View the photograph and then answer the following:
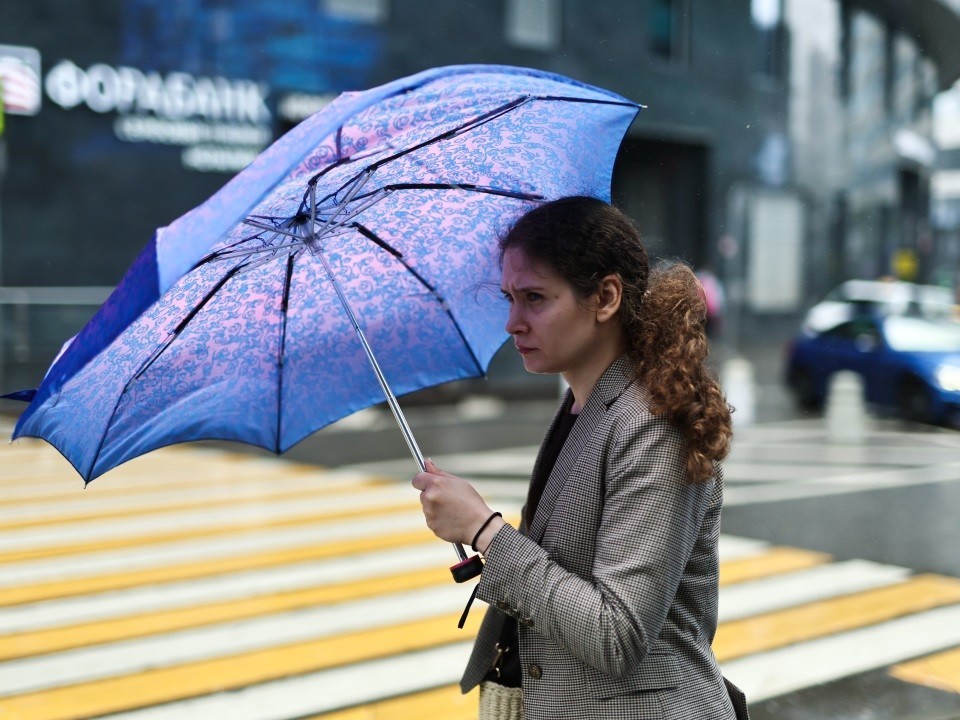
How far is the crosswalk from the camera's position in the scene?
468 centimetres

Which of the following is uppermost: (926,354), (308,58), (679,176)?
(308,58)

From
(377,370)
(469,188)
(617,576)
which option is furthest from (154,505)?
(617,576)

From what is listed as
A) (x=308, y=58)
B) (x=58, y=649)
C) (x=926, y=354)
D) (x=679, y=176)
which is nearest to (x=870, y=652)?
(x=58, y=649)

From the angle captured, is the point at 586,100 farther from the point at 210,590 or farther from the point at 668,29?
the point at 668,29

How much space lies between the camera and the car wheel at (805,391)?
16.7 meters

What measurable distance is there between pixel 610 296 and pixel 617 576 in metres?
0.48

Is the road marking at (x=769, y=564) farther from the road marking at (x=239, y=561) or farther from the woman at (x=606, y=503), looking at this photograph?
the woman at (x=606, y=503)

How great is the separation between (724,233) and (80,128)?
40.2 ft

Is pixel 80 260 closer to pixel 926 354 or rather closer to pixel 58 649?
pixel 926 354

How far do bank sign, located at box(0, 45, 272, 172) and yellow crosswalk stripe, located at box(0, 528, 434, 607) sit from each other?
1095 cm

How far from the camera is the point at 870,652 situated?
5.14m

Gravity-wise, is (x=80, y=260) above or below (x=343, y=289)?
below

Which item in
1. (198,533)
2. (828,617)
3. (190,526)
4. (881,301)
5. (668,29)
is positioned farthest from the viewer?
(668,29)

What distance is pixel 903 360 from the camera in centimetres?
1306
